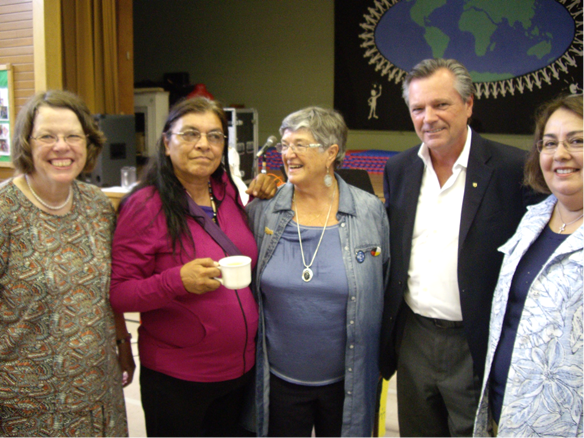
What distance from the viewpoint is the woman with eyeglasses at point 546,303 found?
1317 mm

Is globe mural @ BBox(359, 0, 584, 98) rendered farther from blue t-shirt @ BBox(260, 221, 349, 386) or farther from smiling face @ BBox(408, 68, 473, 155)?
blue t-shirt @ BBox(260, 221, 349, 386)

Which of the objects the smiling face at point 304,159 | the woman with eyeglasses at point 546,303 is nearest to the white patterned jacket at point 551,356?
the woman with eyeglasses at point 546,303

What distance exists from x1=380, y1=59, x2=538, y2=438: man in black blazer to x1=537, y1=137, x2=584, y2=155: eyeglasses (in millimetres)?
295

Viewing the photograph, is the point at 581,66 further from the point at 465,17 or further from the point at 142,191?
the point at 142,191

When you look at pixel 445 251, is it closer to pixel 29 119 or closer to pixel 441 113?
pixel 441 113

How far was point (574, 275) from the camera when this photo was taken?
4.29ft

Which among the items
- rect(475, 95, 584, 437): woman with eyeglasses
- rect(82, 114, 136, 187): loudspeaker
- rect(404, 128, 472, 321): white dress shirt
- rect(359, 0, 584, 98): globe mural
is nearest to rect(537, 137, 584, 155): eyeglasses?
rect(475, 95, 584, 437): woman with eyeglasses

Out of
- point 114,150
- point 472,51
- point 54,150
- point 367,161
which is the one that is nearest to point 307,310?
point 54,150

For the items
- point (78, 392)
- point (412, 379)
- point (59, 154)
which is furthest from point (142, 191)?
point (412, 379)

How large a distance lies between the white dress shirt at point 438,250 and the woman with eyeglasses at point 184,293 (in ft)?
2.10

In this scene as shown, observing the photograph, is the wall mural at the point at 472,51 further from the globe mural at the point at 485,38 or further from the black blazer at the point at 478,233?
the black blazer at the point at 478,233

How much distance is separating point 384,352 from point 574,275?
839 mm

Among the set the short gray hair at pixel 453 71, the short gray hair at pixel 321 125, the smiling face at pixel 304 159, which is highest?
the short gray hair at pixel 453 71

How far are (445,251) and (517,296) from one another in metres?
0.37
